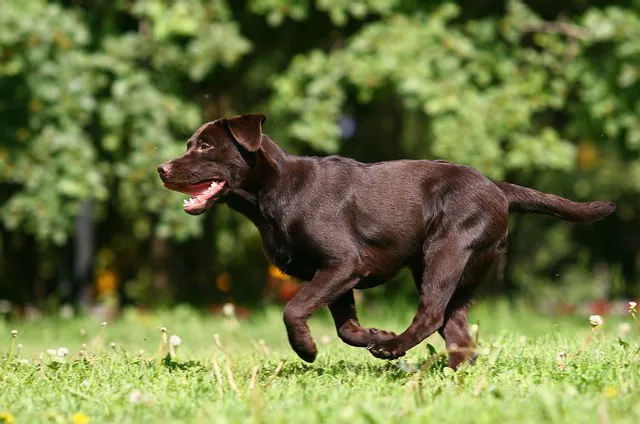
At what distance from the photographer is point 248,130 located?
18.7ft

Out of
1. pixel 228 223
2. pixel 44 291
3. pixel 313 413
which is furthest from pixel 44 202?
pixel 313 413

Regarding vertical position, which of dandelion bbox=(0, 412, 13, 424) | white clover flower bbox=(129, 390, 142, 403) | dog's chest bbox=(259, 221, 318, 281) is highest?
dandelion bbox=(0, 412, 13, 424)

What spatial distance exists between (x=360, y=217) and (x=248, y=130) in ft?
2.51

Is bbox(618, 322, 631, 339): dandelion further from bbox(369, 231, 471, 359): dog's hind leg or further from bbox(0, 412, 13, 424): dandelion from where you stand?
bbox(0, 412, 13, 424): dandelion

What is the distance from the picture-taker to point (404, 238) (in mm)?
5648

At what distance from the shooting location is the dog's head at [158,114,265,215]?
5.79 meters

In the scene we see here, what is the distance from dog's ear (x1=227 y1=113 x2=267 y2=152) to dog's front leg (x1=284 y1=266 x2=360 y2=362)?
30.9 inches

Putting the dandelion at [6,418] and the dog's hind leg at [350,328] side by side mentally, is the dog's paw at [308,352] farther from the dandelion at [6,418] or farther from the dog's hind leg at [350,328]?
the dandelion at [6,418]

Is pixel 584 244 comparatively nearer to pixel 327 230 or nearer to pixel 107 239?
pixel 107 239

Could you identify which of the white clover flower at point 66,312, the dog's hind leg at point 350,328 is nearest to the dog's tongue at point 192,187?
the dog's hind leg at point 350,328

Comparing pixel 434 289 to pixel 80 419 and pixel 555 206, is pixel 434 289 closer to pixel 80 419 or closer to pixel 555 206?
pixel 555 206

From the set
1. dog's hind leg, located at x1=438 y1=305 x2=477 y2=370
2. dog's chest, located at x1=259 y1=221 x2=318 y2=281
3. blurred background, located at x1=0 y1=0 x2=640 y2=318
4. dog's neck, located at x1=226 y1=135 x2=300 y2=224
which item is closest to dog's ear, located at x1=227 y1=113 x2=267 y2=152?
dog's neck, located at x1=226 y1=135 x2=300 y2=224

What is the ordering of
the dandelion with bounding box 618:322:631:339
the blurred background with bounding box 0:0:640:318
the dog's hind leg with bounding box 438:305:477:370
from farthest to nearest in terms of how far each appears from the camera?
the blurred background with bounding box 0:0:640:318 < the dandelion with bounding box 618:322:631:339 < the dog's hind leg with bounding box 438:305:477:370

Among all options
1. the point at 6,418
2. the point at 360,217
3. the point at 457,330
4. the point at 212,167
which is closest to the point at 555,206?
the point at 457,330
